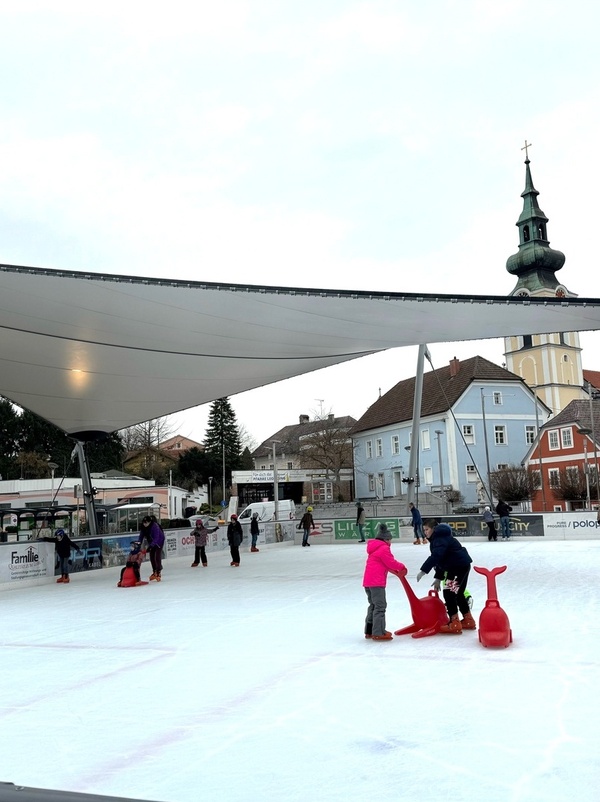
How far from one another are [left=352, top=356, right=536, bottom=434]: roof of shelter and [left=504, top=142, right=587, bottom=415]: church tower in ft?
30.7

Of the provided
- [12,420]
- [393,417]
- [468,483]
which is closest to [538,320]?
[468,483]

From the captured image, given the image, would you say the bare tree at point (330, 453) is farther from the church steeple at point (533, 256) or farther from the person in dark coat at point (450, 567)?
the person in dark coat at point (450, 567)

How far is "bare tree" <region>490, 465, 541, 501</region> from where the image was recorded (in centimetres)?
3941

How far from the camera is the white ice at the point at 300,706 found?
343cm

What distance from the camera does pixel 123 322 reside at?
12000mm

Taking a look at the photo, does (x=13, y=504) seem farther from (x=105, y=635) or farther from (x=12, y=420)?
(x=105, y=635)

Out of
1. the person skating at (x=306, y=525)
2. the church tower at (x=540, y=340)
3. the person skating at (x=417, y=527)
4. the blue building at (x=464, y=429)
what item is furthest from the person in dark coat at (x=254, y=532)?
the church tower at (x=540, y=340)

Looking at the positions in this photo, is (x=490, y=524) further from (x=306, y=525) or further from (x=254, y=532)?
(x=254, y=532)

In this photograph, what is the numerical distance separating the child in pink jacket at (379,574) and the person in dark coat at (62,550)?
10.3m

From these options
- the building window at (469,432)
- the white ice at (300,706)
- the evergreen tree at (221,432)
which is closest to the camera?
the white ice at (300,706)

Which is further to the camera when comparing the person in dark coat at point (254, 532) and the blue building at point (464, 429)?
the blue building at point (464, 429)

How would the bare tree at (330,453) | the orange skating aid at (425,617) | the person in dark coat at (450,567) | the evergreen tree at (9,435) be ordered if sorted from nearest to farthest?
1. the person in dark coat at (450,567)
2. the orange skating aid at (425,617)
3. the evergreen tree at (9,435)
4. the bare tree at (330,453)

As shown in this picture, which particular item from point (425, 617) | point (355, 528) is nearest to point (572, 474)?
point (355, 528)

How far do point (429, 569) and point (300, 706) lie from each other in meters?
2.52
